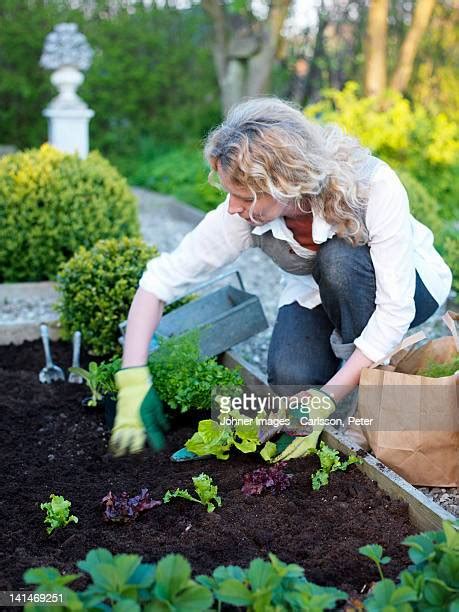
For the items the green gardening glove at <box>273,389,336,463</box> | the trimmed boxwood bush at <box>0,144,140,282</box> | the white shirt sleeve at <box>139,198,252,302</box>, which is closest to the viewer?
the green gardening glove at <box>273,389,336,463</box>

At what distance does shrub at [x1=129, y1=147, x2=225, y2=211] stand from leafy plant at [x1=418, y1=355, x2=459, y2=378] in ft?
16.3

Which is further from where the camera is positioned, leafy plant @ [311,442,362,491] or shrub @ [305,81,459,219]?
shrub @ [305,81,459,219]

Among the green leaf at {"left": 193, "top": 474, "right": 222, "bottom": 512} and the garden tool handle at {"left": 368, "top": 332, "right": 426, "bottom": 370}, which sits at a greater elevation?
the garden tool handle at {"left": 368, "top": 332, "right": 426, "bottom": 370}

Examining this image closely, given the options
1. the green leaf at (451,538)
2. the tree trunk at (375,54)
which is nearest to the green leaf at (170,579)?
the green leaf at (451,538)

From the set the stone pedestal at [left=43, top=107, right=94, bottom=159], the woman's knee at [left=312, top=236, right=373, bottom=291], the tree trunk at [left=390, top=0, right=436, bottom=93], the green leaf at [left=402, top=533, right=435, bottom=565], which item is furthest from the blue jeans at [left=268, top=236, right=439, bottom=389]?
the tree trunk at [left=390, top=0, right=436, bottom=93]

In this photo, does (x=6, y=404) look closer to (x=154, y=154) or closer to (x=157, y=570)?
(x=157, y=570)

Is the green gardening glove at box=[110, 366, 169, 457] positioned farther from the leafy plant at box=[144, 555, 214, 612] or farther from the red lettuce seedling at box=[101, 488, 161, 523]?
the leafy plant at box=[144, 555, 214, 612]

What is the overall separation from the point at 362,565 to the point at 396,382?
1.95 ft

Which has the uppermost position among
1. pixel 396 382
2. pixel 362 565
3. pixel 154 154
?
pixel 396 382

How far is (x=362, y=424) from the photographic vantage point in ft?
8.00

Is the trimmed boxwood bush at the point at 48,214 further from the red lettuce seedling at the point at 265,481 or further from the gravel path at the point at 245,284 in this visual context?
the red lettuce seedling at the point at 265,481

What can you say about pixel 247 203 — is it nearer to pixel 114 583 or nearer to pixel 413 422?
pixel 413 422

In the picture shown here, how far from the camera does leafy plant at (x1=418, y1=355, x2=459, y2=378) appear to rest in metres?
2.45

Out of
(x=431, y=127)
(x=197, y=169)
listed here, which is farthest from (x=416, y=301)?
(x=197, y=169)
